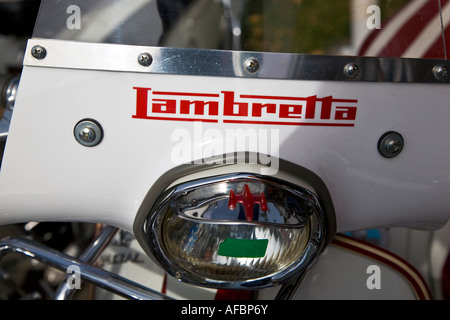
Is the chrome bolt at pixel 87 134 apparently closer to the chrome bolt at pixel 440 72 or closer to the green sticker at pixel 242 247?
the green sticker at pixel 242 247

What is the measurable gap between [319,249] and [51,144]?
55 cm

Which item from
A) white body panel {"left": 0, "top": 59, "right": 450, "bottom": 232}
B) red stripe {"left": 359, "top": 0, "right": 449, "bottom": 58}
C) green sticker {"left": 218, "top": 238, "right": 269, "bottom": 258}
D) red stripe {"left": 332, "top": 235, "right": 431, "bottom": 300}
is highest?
red stripe {"left": 359, "top": 0, "right": 449, "bottom": 58}

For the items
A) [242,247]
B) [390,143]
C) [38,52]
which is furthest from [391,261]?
[38,52]

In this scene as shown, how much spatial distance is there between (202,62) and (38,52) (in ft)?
0.98

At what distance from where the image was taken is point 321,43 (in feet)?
2.88

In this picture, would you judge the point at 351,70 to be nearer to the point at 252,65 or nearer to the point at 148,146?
the point at 252,65

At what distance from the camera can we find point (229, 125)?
0.85 meters

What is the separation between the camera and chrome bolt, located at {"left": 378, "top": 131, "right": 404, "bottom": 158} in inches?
34.9

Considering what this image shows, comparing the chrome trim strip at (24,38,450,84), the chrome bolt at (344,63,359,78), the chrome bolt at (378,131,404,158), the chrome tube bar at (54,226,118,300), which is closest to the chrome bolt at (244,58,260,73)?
the chrome trim strip at (24,38,450,84)

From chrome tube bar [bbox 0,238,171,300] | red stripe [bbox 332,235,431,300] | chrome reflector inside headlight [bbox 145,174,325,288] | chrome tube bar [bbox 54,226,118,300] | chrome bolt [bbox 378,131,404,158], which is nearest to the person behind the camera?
chrome reflector inside headlight [bbox 145,174,325,288]

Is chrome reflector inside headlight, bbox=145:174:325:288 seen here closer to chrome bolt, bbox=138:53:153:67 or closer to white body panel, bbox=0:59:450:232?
white body panel, bbox=0:59:450:232

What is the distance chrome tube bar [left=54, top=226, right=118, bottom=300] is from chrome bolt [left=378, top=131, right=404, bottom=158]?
2.40ft

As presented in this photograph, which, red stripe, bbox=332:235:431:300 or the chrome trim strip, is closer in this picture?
the chrome trim strip

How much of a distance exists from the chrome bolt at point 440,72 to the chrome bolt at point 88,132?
657 mm
